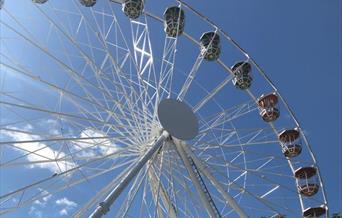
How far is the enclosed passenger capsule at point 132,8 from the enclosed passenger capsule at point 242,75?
16.6 feet

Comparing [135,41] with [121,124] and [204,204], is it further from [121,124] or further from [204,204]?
[204,204]

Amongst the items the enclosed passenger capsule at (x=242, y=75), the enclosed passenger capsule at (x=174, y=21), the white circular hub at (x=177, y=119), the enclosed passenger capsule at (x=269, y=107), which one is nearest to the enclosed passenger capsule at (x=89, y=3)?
the enclosed passenger capsule at (x=174, y=21)

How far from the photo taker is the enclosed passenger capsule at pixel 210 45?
20.8 metres

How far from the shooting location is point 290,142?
861 inches

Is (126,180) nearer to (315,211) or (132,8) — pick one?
(132,8)

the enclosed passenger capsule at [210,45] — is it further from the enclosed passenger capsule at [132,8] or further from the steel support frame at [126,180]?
the steel support frame at [126,180]

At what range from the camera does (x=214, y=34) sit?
68.4ft

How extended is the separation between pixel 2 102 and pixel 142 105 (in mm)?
5180

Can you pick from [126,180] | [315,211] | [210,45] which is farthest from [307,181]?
[126,180]

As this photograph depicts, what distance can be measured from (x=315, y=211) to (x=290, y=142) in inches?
122

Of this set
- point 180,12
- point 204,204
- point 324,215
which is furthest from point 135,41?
point 324,215

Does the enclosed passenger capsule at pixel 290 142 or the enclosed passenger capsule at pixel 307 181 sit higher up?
the enclosed passenger capsule at pixel 290 142

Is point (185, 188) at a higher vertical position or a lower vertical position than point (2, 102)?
lower

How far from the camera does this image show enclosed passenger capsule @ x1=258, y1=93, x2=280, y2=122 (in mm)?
22219
